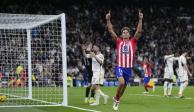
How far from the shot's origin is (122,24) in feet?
180

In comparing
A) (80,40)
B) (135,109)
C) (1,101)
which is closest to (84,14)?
(80,40)

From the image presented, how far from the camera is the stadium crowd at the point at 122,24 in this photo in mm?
50156

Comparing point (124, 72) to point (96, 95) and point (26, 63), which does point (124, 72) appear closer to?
point (96, 95)

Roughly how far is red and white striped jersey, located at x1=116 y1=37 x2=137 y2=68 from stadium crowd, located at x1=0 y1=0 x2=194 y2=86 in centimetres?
3196

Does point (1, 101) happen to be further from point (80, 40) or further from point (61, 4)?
point (61, 4)

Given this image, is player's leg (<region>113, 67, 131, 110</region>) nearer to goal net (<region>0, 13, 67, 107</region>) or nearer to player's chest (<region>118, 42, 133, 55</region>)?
player's chest (<region>118, 42, 133, 55</region>)

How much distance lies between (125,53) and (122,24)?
1537 inches

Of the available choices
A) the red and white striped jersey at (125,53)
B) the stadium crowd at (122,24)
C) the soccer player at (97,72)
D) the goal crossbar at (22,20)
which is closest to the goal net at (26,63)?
the goal crossbar at (22,20)

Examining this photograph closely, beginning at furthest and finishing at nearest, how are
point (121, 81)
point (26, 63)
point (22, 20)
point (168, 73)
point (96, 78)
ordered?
point (26, 63), point (168, 73), point (22, 20), point (96, 78), point (121, 81)

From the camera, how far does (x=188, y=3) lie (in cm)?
5828

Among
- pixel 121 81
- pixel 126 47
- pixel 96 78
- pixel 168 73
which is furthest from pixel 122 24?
pixel 121 81

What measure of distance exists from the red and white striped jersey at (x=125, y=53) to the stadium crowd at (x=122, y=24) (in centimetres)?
3196

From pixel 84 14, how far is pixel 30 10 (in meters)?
5.33

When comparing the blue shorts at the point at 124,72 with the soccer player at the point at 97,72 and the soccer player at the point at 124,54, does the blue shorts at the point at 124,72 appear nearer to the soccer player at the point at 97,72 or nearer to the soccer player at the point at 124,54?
the soccer player at the point at 124,54
